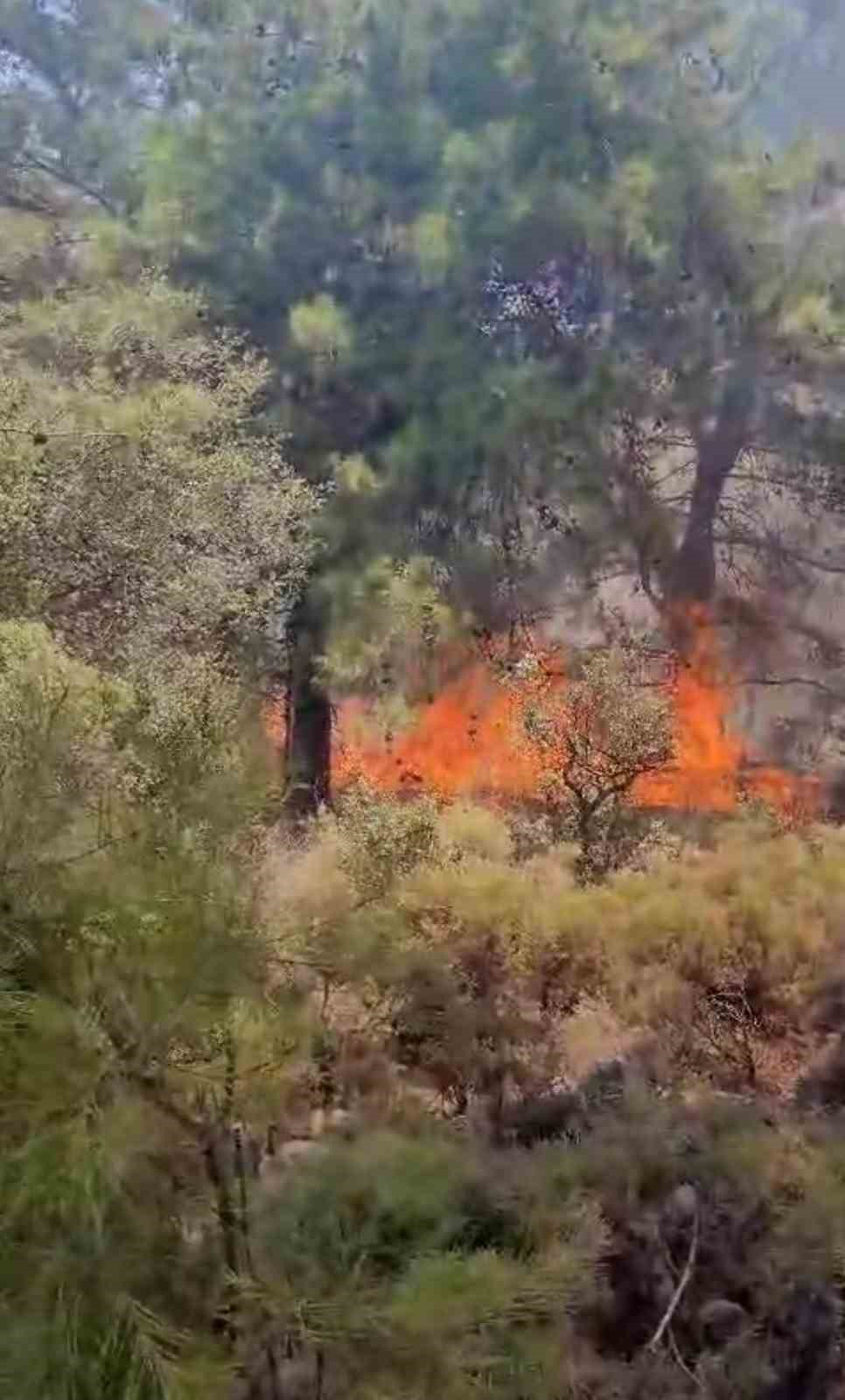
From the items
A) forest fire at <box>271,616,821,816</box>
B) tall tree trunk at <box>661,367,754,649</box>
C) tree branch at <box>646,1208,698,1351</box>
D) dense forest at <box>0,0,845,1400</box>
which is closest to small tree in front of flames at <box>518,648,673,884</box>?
dense forest at <box>0,0,845,1400</box>

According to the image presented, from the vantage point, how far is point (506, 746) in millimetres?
5957

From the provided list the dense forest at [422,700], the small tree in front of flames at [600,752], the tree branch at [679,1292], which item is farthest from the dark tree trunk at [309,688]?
the tree branch at [679,1292]

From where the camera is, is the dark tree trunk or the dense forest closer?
the dense forest

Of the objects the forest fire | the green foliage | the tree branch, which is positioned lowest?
the tree branch

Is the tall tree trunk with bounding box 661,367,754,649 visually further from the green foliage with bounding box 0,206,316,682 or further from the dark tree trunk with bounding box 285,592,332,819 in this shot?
the green foliage with bounding box 0,206,316,682

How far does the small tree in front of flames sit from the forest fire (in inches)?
16.8

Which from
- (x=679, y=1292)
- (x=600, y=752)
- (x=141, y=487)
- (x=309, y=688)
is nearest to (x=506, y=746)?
(x=600, y=752)

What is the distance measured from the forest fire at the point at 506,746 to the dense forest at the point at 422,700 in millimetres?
33

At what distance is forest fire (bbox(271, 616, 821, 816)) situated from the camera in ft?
19.6

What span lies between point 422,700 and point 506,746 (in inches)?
26.3

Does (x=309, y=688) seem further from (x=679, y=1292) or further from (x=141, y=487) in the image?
(x=679, y=1292)

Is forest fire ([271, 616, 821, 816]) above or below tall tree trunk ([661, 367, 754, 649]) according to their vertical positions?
below

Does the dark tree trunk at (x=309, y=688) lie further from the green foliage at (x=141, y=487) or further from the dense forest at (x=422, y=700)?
the green foliage at (x=141, y=487)

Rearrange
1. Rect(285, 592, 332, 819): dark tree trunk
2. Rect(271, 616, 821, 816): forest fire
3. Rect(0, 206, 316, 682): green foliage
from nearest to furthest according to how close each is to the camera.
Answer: Rect(0, 206, 316, 682): green foliage → Rect(271, 616, 821, 816): forest fire → Rect(285, 592, 332, 819): dark tree trunk
